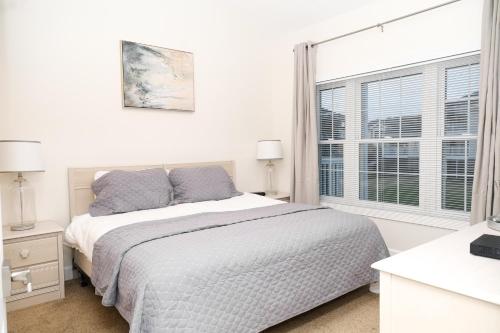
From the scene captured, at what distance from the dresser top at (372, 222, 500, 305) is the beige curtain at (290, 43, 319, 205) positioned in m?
2.34

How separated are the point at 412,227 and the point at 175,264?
2.45 m

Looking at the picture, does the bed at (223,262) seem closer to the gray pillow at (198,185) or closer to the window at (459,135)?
the gray pillow at (198,185)

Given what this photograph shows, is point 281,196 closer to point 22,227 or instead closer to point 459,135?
point 459,135

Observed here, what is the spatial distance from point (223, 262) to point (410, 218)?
2.21 m

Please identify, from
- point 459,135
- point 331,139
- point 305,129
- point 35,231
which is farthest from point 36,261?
point 459,135

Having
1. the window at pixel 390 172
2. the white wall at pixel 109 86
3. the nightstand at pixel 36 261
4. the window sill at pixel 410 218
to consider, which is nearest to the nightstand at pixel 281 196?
the white wall at pixel 109 86

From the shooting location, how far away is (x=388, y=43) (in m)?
3.17

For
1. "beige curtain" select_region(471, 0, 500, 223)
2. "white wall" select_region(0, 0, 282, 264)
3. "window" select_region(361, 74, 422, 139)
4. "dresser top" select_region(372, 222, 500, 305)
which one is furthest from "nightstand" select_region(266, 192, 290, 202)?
"dresser top" select_region(372, 222, 500, 305)

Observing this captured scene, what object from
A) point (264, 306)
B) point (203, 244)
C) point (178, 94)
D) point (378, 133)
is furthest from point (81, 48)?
point (378, 133)

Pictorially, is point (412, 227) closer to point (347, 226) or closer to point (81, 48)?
point (347, 226)

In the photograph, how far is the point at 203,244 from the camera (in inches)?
70.5

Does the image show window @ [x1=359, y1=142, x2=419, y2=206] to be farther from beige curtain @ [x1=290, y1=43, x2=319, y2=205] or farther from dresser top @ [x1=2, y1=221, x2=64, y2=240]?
dresser top @ [x1=2, y1=221, x2=64, y2=240]

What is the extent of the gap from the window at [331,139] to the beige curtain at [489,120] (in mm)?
1378

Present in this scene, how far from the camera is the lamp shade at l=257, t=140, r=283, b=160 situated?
3.90 meters
